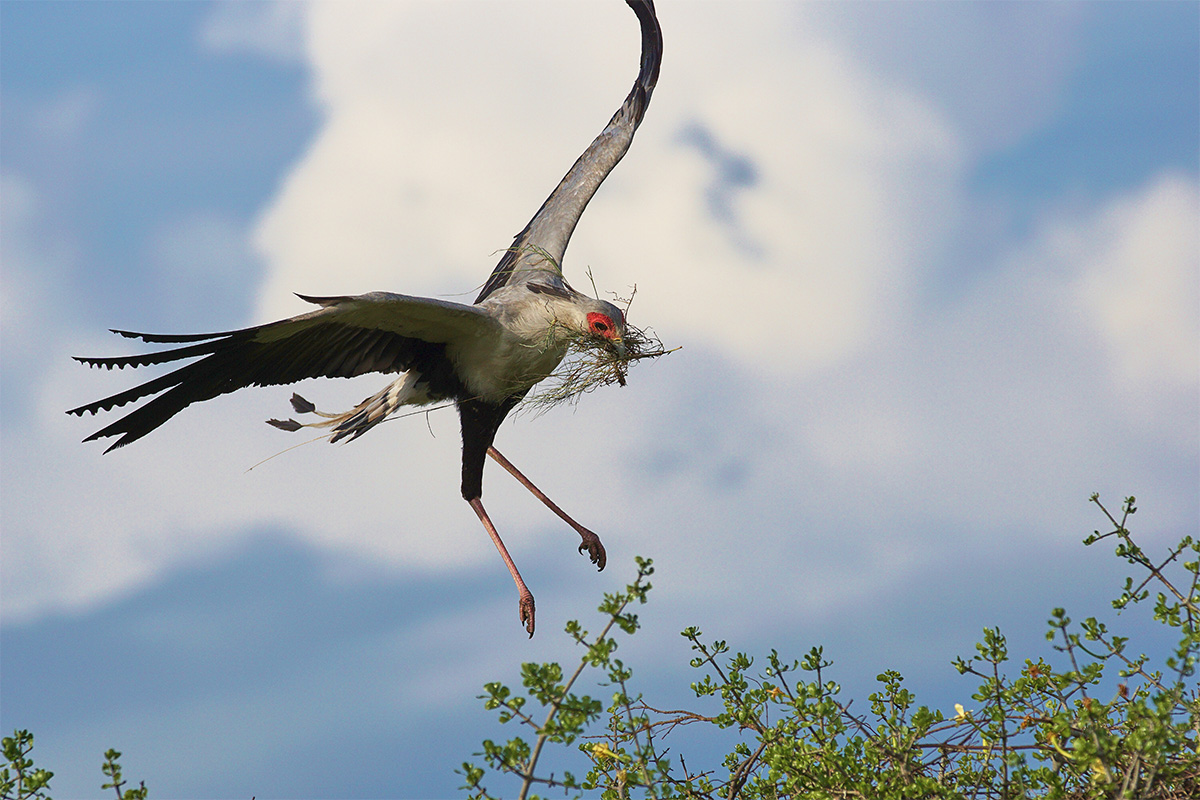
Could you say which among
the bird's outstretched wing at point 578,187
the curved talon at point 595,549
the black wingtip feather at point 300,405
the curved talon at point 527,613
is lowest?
the curved talon at point 527,613

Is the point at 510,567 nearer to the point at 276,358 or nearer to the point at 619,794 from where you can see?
the point at 276,358

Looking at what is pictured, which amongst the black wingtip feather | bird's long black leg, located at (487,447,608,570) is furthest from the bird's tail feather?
bird's long black leg, located at (487,447,608,570)

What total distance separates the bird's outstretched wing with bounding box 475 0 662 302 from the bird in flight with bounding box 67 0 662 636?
224mm

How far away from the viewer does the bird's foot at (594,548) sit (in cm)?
644

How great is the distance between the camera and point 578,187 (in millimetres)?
7438

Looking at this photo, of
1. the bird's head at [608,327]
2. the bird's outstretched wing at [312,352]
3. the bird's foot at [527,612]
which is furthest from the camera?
the bird's foot at [527,612]

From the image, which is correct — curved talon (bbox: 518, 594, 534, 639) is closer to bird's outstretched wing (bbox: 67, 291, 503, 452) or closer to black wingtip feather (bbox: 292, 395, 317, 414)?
bird's outstretched wing (bbox: 67, 291, 503, 452)

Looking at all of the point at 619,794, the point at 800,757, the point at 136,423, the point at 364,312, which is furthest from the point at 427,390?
the point at 800,757

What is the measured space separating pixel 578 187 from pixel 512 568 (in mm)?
2819

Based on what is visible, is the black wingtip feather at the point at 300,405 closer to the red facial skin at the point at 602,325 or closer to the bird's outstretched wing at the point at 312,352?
the bird's outstretched wing at the point at 312,352

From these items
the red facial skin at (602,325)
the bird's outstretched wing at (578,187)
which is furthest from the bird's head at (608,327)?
the bird's outstretched wing at (578,187)

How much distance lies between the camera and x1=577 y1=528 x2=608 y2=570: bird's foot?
6.44 meters

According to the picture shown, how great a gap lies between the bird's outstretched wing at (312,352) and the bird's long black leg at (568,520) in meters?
1.02

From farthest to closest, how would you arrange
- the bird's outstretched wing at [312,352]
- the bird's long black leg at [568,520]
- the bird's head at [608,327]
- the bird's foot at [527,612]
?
the bird's long black leg at [568,520], the bird's foot at [527,612], the bird's head at [608,327], the bird's outstretched wing at [312,352]
